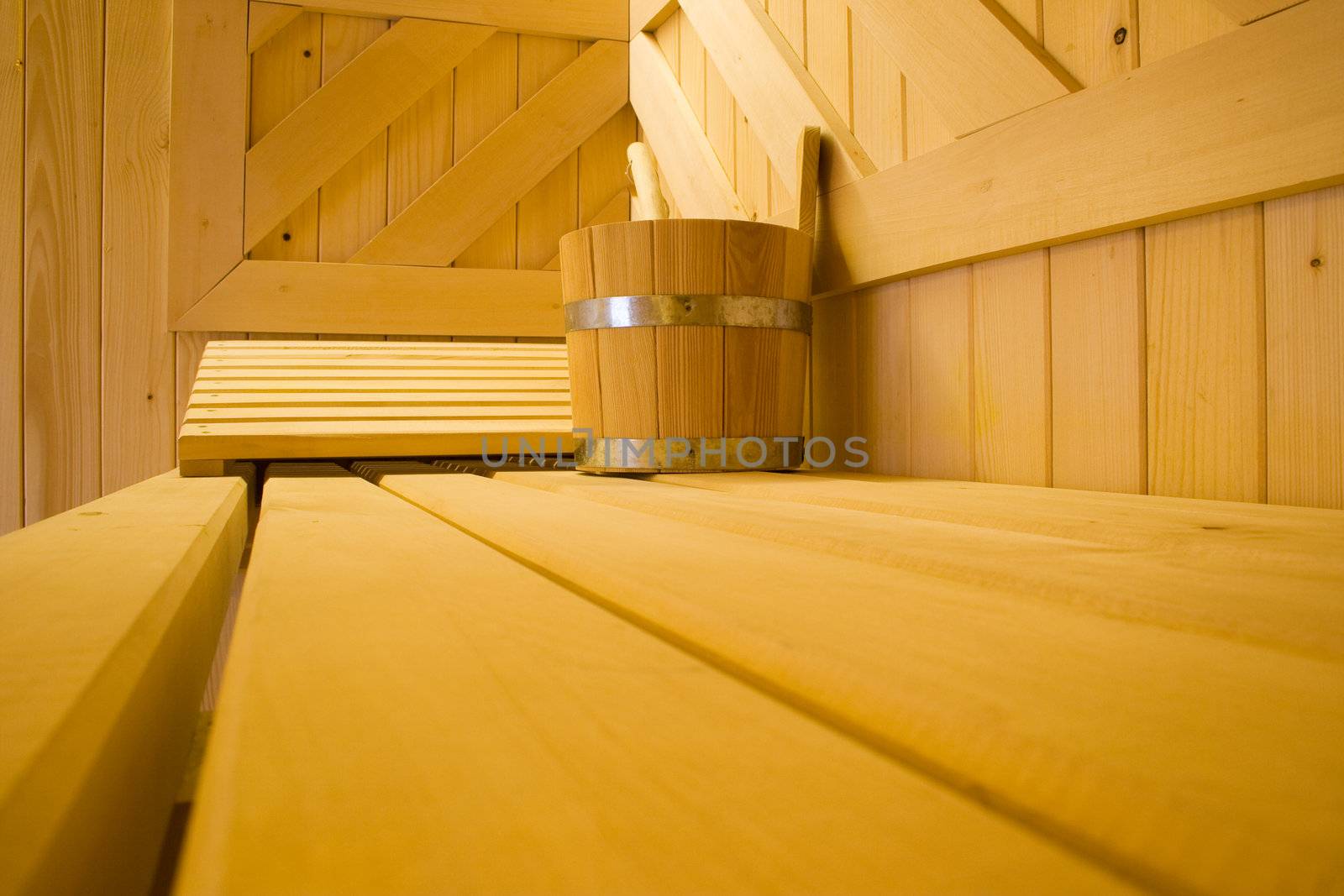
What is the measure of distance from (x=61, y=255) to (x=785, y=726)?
144 inches

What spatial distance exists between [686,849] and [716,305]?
1.62m

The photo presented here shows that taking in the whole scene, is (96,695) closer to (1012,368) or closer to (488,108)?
(1012,368)

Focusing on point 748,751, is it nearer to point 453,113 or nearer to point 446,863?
point 446,863

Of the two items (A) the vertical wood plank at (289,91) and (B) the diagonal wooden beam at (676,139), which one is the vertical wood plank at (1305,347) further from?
(A) the vertical wood plank at (289,91)

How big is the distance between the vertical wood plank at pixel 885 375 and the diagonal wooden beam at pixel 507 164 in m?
1.92

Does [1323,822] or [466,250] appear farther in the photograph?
[466,250]

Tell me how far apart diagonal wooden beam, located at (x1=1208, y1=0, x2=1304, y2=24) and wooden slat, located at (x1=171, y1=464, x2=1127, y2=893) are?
122 cm

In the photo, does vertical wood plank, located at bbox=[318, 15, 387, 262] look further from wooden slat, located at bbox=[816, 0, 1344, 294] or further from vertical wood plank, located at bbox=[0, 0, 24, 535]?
wooden slat, located at bbox=[816, 0, 1344, 294]

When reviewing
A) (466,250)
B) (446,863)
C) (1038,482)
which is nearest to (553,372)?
(466,250)

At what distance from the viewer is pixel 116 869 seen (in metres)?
0.36

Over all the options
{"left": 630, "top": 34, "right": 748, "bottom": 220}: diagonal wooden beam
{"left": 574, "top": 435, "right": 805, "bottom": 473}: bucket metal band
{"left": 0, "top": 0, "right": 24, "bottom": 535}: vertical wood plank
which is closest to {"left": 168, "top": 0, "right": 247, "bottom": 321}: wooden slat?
{"left": 0, "top": 0, "right": 24, "bottom": 535}: vertical wood plank

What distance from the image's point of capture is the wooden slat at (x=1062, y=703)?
27cm

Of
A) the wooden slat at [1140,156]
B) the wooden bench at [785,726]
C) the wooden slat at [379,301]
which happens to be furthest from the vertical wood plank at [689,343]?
the wooden slat at [379,301]

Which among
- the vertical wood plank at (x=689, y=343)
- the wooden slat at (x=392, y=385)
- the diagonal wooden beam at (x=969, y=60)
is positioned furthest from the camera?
Answer: the wooden slat at (x=392, y=385)
